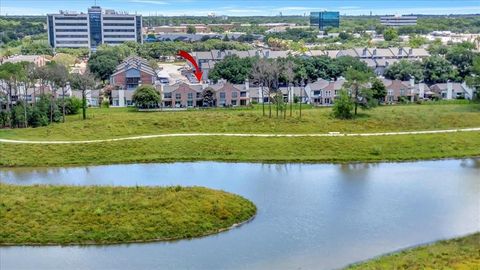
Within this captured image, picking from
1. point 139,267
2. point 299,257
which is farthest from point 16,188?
point 299,257

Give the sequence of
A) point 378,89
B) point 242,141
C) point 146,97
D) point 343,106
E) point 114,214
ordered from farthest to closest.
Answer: point 378,89 → point 146,97 → point 343,106 → point 242,141 → point 114,214

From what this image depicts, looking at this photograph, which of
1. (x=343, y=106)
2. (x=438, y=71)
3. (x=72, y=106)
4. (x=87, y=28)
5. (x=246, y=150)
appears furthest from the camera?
(x=87, y=28)

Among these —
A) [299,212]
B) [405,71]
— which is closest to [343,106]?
[405,71]

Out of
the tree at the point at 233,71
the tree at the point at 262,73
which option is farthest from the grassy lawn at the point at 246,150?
the tree at the point at 233,71

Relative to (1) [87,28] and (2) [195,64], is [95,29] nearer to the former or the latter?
(1) [87,28]

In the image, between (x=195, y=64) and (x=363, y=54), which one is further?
(x=363, y=54)

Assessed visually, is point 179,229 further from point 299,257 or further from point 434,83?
point 434,83
